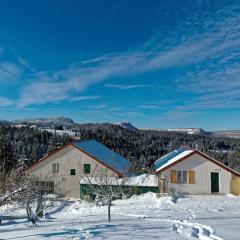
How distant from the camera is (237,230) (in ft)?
53.3

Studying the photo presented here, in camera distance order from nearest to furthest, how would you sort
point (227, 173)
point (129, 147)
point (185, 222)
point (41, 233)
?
1. point (41, 233)
2. point (185, 222)
3. point (227, 173)
4. point (129, 147)

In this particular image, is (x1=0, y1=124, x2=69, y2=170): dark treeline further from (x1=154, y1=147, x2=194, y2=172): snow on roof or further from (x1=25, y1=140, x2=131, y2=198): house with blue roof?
(x1=154, y1=147, x2=194, y2=172): snow on roof

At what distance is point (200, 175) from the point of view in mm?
37219

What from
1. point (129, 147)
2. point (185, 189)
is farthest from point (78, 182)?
point (129, 147)

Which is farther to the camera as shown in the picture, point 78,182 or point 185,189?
point 78,182

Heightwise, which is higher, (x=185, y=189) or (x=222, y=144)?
(x=222, y=144)

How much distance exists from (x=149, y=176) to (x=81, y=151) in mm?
7577

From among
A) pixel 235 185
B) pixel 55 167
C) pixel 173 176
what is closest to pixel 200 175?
pixel 173 176

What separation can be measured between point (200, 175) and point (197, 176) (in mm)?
274

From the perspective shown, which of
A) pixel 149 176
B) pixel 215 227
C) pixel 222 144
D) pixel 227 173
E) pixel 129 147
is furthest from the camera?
pixel 222 144

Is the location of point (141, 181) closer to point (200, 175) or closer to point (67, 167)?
point (200, 175)

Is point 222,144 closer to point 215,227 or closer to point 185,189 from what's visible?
point 185,189

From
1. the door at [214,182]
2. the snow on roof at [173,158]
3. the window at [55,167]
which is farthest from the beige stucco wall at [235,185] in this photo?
the window at [55,167]

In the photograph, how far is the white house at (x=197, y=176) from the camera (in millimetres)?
36875
